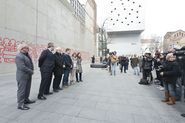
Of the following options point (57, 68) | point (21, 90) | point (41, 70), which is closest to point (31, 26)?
point (57, 68)

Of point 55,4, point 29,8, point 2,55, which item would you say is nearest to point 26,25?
point 29,8

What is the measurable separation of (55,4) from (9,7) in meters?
9.45

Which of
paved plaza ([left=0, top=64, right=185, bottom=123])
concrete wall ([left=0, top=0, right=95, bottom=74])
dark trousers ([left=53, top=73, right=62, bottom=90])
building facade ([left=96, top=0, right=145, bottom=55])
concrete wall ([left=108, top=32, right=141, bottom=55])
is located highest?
building facade ([left=96, top=0, right=145, bottom=55])

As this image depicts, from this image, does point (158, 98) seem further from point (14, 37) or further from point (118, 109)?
point (14, 37)

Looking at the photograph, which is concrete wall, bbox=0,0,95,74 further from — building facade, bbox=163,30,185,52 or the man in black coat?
building facade, bbox=163,30,185,52

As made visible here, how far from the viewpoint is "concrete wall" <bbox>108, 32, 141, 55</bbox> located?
70713 mm

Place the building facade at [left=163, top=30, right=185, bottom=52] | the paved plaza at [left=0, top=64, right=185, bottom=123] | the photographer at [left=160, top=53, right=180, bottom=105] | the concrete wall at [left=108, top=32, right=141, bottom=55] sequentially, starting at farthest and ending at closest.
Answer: the concrete wall at [left=108, top=32, right=141, bottom=55]
the building facade at [left=163, top=30, right=185, bottom=52]
the photographer at [left=160, top=53, right=180, bottom=105]
the paved plaza at [left=0, top=64, right=185, bottom=123]

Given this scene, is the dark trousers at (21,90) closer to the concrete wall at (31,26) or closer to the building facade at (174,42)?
the concrete wall at (31,26)

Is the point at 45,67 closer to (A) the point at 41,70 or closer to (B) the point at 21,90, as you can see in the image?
(A) the point at 41,70

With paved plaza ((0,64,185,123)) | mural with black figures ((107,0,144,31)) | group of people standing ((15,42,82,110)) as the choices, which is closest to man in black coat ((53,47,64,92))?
group of people standing ((15,42,82,110))

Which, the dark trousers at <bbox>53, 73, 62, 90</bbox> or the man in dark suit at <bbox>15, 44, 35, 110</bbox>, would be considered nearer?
the man in dark suit at <bbox>15, 44, 35, 110</bbox>

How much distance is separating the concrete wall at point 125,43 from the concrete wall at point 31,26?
4682 centimetres

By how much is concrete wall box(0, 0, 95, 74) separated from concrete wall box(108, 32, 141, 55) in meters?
46.8

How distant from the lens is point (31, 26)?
16.1 metres
